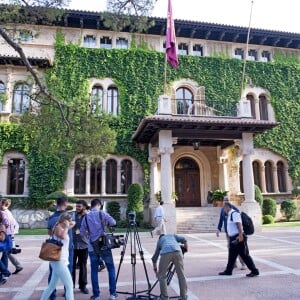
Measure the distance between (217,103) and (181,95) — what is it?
2.73 metres

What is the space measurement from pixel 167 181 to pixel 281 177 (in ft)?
37.8

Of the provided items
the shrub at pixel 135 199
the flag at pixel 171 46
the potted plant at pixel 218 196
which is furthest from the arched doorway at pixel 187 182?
the flag at pixel 171 46

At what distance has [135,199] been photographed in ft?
64.2

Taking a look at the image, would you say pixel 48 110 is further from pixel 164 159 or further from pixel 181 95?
pixel 181 95

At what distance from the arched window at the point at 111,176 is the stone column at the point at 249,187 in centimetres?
856

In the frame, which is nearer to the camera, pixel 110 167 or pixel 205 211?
pixel 205 211

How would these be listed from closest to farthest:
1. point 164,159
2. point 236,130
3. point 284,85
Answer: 1. point 164,159
2. point 236,130
3. point 284,85

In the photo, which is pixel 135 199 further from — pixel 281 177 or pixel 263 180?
pixel 281 177

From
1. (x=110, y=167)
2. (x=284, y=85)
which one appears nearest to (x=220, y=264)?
(x=110, y=167)

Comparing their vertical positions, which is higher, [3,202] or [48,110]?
[48,110]

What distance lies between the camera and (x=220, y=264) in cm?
899

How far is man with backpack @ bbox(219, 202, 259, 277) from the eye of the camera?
294 inches

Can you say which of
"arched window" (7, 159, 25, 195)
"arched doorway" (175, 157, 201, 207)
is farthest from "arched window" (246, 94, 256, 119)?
"arched window" (7, 159, 25, 195)

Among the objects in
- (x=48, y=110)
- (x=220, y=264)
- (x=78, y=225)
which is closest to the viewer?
(x=78, y=225)
